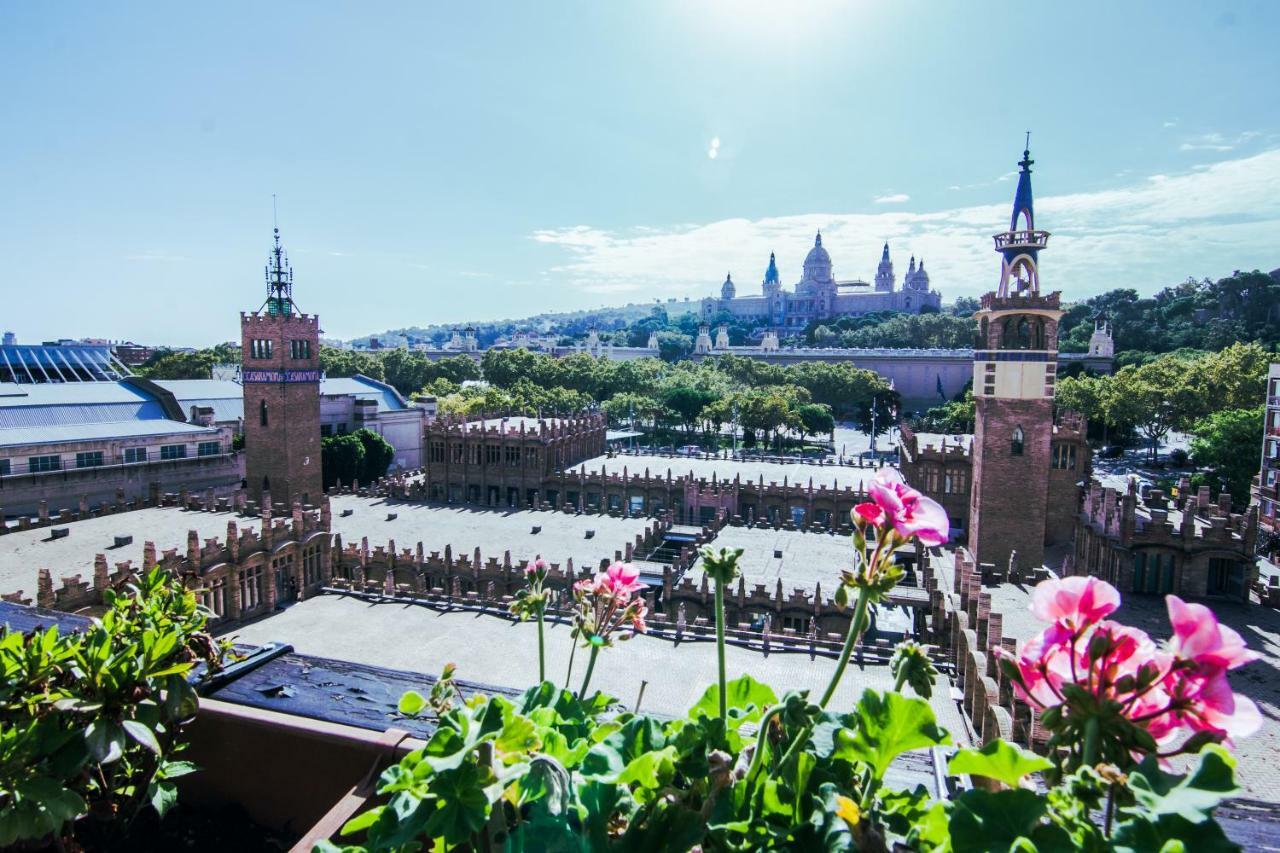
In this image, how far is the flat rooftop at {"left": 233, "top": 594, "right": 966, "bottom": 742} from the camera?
2267 cm

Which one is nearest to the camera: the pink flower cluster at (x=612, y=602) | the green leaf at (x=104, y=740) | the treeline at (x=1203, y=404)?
the green leaf at (x=104, y=740)

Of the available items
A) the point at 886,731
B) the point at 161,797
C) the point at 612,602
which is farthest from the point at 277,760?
the point at 886,731

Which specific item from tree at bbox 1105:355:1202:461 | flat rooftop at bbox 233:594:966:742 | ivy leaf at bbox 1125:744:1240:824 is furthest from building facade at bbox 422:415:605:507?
tree at bbox 1105:355:1202:461

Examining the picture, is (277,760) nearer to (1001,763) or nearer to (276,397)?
(1001,763)

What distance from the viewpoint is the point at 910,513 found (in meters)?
3.54

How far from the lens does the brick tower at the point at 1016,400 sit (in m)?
34.1

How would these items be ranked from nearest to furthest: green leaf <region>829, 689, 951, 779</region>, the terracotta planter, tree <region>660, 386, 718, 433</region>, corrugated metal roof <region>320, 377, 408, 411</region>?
green leaf <region>829, 689, 951, 779</region> < the terracotta planter < corrugated metal roof <region>320, 377, 408, 411</region> < tree <region>660, 386, 718, 433</region>

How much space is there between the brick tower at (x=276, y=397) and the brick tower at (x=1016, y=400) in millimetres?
38968

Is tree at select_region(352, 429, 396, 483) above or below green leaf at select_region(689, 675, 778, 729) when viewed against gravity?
below

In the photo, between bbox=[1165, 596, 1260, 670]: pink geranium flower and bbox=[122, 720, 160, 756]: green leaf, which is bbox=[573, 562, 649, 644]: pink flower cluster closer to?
bbox=[122, 720, 160, 756]: green leaf

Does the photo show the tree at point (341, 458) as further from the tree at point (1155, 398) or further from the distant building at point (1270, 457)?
the tree at point (1155, 398)

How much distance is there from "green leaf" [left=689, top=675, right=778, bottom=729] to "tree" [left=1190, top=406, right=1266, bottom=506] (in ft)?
206

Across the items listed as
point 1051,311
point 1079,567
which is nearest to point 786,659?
point 1079,567

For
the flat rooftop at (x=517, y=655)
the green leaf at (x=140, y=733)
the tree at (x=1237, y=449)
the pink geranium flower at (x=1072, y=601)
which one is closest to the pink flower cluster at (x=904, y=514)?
the pink geranium flower at (x=1072, y=601)
